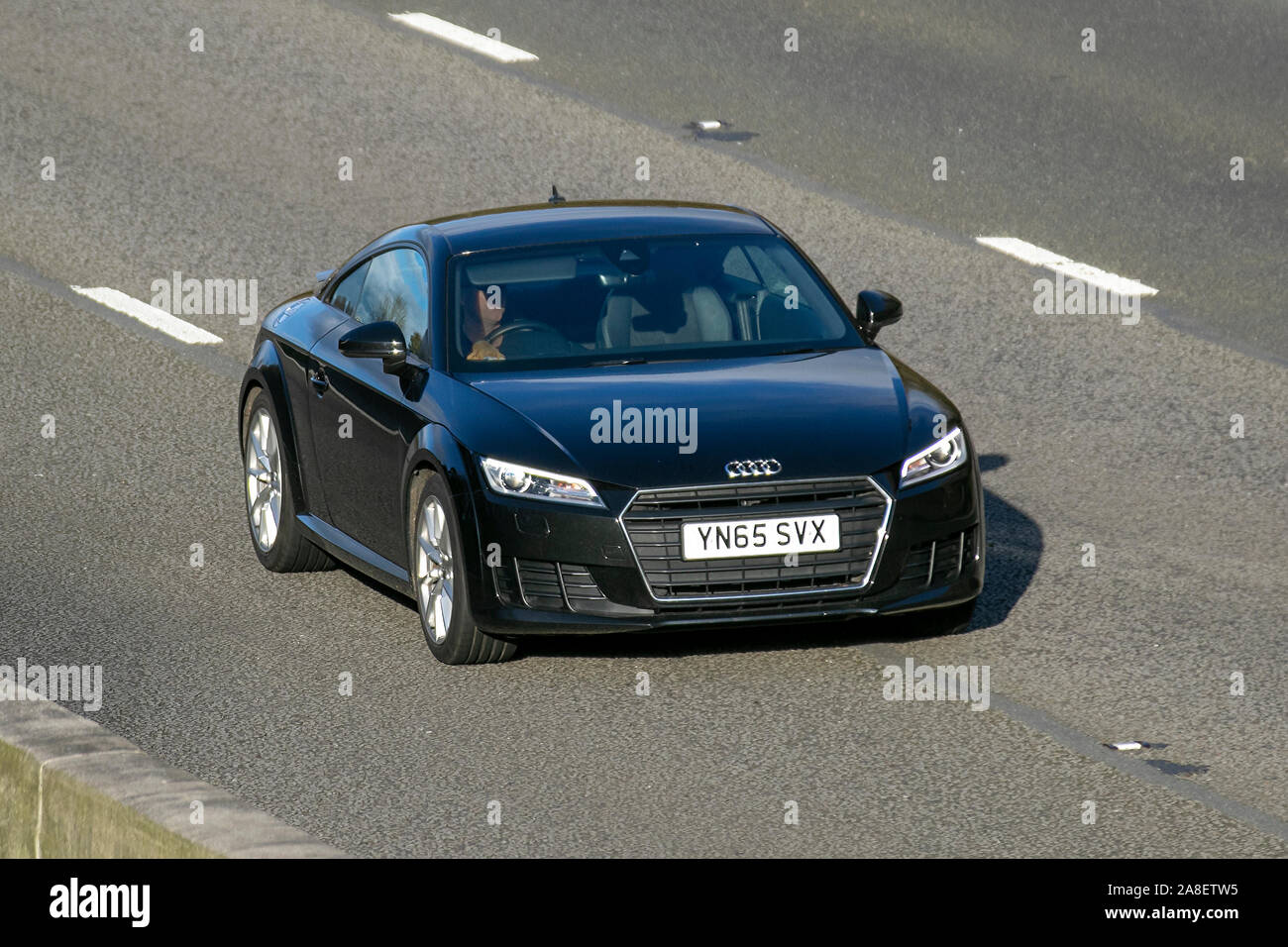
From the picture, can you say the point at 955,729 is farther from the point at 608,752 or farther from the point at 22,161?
the point at 22,161

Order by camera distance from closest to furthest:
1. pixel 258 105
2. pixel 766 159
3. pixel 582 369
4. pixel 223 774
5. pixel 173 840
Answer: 1. pixel 173 840
2. pixel 223 774
3. pixel 582 369
4. pixel 766 159
5. pixel 258 105

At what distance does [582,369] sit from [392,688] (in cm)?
149

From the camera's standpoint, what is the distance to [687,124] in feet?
58.2

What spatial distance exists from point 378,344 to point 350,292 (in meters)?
1.39

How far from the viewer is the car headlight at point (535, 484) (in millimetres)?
8203

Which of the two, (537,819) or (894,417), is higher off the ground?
(894,417)

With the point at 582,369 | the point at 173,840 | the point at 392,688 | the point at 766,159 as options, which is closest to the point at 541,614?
the point at 392,688

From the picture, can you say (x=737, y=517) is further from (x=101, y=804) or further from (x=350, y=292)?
(x=350, y=292)

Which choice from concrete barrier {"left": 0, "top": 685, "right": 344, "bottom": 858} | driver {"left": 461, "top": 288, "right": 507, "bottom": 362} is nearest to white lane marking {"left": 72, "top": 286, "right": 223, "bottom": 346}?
driver {"left": 461, "top": 288, "right": 507, "bottom": 362}

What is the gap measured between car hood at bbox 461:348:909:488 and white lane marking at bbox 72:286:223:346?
5.75m

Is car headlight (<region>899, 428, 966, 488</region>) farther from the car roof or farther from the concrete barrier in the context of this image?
the concrete barrier

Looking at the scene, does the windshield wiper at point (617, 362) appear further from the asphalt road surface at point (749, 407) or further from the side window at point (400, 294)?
the asphalt road surface at point (749, 407)

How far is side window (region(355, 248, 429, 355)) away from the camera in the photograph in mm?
9602

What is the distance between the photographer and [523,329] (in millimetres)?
9328
